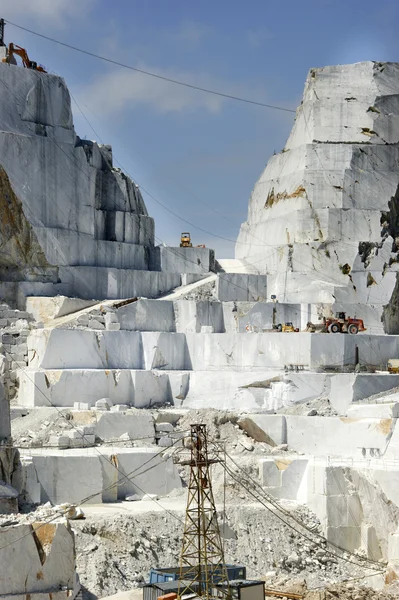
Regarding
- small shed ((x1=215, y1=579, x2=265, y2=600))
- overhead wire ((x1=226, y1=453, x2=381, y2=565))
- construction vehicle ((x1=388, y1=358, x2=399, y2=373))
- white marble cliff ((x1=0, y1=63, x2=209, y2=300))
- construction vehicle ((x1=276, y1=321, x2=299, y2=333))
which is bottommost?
small shed ((x1=215, y1=579, x2=265, y2=600))

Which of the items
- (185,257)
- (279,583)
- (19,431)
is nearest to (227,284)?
(185,257)

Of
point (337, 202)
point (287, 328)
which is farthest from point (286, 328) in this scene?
point (337, 202)

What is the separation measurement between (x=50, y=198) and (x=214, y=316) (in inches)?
324

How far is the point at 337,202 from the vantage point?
2082 inches

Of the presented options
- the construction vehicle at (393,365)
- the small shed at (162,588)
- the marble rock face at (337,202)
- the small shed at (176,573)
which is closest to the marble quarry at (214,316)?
the marble rock face at (337,202)

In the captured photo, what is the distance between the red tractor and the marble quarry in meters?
0.53

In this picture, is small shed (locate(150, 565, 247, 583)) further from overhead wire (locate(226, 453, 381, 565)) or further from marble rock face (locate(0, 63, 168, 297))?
marble rock face (locate(0, 63, 168, 297))

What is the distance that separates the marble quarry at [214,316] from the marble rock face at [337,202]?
72mm

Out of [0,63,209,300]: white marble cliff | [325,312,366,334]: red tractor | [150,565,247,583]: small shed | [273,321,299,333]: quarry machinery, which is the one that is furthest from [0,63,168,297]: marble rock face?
[150,565,247,583]: small shed

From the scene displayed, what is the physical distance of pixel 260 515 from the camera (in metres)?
34.5

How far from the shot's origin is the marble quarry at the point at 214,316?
3603 cm

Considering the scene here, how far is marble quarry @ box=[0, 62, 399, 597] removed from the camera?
36031mm

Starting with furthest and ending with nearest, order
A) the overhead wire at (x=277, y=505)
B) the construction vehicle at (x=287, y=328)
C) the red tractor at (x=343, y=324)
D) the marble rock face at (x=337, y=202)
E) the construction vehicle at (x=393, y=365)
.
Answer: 1. the marble rock face at (x=337, y=202)
2. the construction vehicle at (x=287, y=328)
3. the red tractor at (x=343, y=324)
4. the construction vehicle at (x=393, y=365)
5. the overhead wire at (x=277, y=505)

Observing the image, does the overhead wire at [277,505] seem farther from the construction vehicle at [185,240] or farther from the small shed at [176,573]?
the construction vehicle at [185,240]
